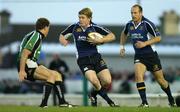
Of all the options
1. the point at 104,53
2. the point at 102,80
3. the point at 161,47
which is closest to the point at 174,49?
the point at 161,47

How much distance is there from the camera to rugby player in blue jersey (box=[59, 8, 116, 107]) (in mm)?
16828

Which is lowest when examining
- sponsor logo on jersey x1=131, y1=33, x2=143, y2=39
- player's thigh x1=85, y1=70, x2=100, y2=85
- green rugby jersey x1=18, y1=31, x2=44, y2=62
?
player's thigh x1=85, y1=70, x2=100, y2=85

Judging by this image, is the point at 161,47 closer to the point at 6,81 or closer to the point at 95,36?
the point at 6,81

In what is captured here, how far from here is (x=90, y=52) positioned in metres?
17.0

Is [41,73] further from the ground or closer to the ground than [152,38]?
closer to the ground

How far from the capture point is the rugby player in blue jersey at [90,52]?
16.8 meters

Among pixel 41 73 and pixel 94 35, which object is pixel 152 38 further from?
pixel 41 73

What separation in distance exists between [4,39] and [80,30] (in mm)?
30860

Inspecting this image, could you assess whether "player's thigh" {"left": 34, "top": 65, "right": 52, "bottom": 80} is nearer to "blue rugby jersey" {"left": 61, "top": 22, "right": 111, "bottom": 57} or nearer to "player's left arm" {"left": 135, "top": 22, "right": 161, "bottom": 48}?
"blue rugby jersey" {"left": 61, "top": 22, "right": 111, "bottom": 57}

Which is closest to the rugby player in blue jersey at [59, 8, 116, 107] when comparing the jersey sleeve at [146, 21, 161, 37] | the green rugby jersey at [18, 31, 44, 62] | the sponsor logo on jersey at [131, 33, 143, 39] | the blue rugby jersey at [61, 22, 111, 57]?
the blue rugby jersey at [61, 22, 111, 57]

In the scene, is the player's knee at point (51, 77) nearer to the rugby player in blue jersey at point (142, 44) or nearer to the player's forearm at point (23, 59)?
the player's forearm at point (23, 59)

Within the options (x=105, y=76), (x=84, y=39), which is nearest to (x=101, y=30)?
(x=84, y=39)

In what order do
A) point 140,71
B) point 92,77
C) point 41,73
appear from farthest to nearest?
point 140,71
point 92,77
point 41,73

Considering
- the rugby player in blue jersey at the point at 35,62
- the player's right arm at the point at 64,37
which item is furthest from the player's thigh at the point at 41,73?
the player's right arm at the point at 64,37
